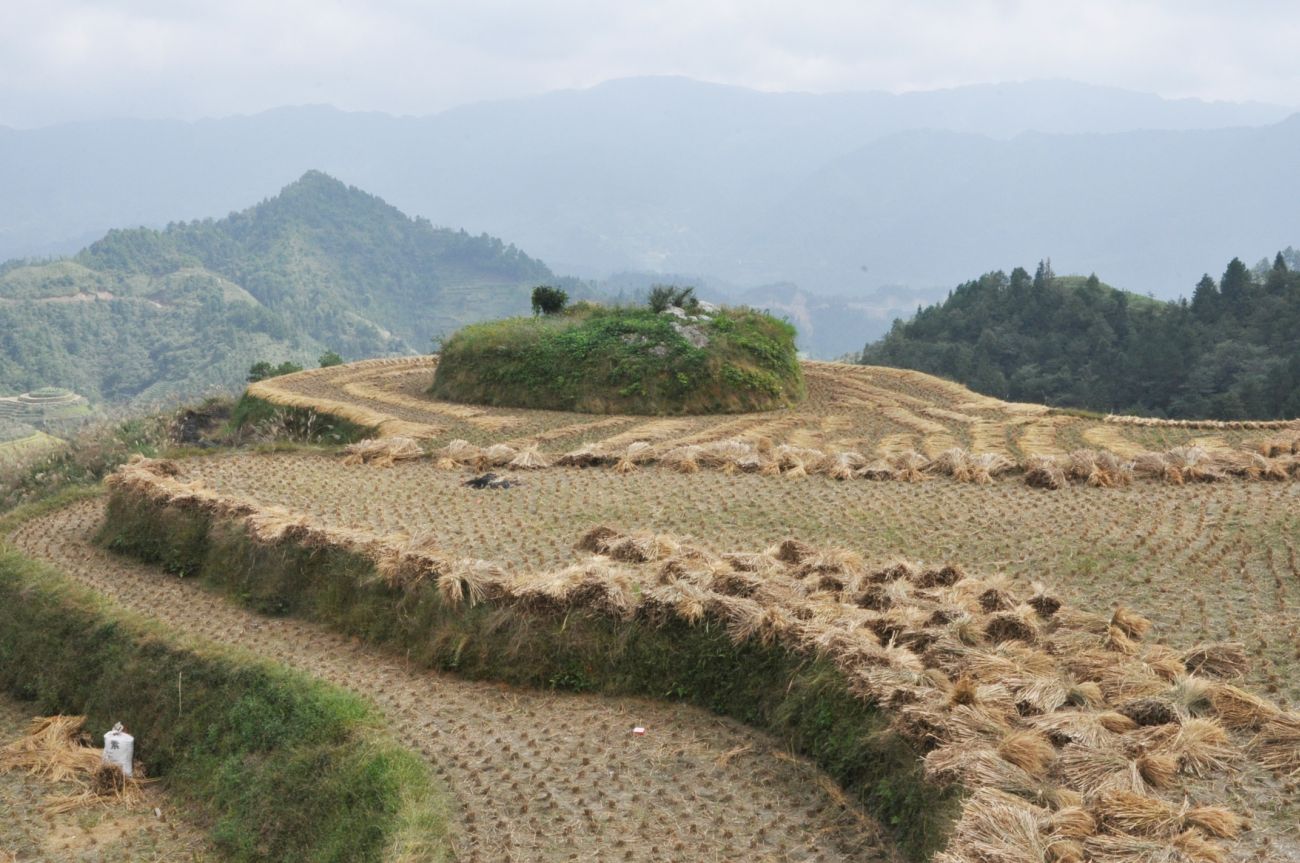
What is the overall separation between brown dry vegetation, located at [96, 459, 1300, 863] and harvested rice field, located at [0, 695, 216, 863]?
84.0 inches

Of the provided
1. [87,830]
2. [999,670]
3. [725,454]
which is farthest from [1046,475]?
[87,830]

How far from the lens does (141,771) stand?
24.3 feet

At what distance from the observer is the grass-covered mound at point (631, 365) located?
1773 centimetres

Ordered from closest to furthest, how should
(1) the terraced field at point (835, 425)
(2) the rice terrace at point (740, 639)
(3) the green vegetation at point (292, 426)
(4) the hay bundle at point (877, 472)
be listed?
1. (2) the rice terrace at point (740, 639)
2. (4) the hay bundle at point (877, 472)
3. (1) the terraced field at point (835, 425)
4. (3) the green vegetation at point (292, 426)

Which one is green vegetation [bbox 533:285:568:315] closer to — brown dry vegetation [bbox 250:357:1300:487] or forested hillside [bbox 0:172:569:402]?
brown dry vegetation [bbox 250:357:1300:487]

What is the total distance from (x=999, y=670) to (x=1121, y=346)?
34.3 meters

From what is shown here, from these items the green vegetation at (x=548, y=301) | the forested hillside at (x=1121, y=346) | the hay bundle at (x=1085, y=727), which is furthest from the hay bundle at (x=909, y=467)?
the forested hillside at (x=1121, y=346)

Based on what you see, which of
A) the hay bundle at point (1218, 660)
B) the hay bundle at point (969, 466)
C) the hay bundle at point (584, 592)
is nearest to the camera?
the hay bundle at point (1218, 660)

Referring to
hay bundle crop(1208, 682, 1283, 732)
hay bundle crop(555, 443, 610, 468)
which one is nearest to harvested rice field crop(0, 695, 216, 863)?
hay bundle crop(1208, 682, 1283, 732)

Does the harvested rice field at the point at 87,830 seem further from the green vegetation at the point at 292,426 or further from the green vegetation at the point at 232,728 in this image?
the green vegetation at the point at 292,426

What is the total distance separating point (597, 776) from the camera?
584 cm

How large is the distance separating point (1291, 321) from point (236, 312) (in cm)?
6150

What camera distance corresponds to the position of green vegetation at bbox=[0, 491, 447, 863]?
5.69 metres

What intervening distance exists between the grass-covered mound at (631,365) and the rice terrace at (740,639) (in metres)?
4.58
